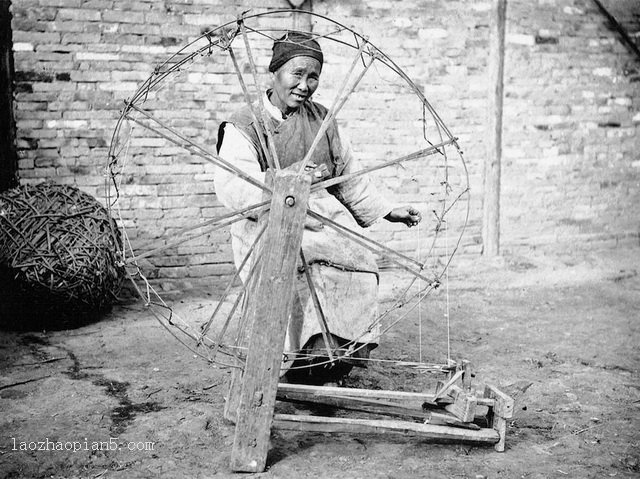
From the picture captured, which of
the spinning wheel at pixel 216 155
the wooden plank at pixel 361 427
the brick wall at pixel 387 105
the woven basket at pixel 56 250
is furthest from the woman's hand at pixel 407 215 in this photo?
the woven basket at pixel 56 250

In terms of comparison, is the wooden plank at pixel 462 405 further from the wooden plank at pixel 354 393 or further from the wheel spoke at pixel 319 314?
the wheel spoke at pixel 319 314

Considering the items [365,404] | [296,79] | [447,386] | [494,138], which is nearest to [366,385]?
[365,404]

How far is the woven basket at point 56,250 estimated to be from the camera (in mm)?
4809

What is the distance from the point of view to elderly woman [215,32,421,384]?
3.33 metres

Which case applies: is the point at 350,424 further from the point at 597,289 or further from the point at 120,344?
the point at 597,289

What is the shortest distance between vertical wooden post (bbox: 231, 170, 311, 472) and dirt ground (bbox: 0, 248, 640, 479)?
16 cm

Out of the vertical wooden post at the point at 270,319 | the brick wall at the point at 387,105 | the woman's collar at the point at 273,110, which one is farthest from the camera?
the brick wall at the point at 387,105

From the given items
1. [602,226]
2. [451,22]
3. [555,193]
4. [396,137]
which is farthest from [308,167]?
[602,226]

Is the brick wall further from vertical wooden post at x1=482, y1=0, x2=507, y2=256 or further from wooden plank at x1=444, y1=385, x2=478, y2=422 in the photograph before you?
wooden plank at x1=444, y1=385, x2=478, y2=422

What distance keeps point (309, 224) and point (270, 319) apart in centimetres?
77

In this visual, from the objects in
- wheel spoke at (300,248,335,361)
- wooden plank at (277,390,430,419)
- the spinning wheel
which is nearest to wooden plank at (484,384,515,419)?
wooden plank at (277,390,430,419)

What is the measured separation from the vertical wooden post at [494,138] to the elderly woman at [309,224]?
335 cm

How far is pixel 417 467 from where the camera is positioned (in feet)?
9.98

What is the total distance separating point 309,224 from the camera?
11.6ft
